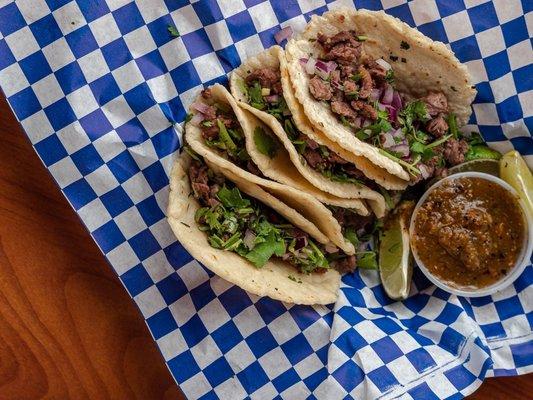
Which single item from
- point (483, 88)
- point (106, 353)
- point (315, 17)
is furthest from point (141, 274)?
point (483, 88)

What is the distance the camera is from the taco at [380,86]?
9.00 ft

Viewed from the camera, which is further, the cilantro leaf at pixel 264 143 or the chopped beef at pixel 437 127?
the chopped beef at pixel 437 127

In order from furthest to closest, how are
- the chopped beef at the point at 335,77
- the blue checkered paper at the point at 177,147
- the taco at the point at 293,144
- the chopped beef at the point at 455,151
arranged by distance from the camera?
the chopped beef at the point at 455,151
the blue checkered paper at the point at 177,147
the chopped beef at the point at 335,77
the taco at the point at 293,144

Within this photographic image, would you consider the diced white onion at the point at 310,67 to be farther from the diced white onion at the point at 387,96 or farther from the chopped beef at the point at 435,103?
the chopped beef at the point at 435,103

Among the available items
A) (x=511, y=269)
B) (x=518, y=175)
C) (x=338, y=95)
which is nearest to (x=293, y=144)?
(x=338, y=95)

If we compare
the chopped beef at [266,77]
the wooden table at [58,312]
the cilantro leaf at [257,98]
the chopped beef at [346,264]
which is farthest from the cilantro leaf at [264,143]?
the wooden table at [58,312]

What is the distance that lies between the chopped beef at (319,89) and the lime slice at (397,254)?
2.48ft

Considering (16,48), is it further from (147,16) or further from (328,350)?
(328,350)

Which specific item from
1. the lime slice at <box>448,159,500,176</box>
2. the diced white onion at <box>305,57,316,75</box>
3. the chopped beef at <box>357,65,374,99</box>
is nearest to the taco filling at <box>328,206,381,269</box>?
the lime slice at <box>448,159,500,176</box>

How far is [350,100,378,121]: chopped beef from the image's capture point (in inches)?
109

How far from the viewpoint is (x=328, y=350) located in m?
2.97

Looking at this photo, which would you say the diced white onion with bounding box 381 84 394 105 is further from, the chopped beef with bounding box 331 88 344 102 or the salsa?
the salsa

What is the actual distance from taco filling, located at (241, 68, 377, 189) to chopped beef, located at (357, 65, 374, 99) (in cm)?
29

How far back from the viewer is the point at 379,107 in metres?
2.87
